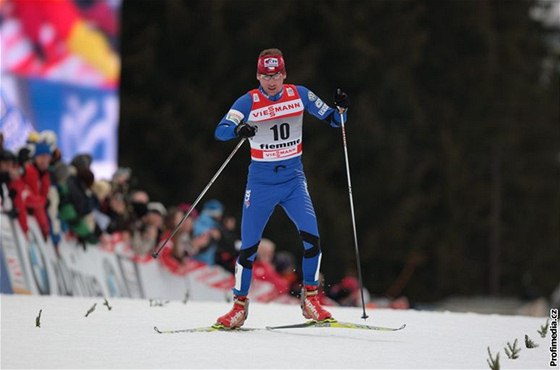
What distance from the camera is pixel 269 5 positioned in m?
29.5

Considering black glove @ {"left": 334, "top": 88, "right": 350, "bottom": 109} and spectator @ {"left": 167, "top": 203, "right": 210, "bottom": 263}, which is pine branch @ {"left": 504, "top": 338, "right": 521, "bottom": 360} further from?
spectator @ {"left": 167, "top": 203, "right": 210, "bottom": 263}

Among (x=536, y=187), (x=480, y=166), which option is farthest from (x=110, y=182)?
(x=536, y=187)

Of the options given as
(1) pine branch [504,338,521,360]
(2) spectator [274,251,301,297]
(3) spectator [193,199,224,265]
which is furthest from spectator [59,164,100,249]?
(1) pine branch [504,338,521,360]

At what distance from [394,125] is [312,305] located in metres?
23.6

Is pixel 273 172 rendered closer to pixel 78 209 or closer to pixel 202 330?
pixel 202 330

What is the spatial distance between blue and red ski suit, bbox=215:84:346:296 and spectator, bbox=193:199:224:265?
6.72 m

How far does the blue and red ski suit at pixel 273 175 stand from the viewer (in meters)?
10.8

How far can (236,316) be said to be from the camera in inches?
416

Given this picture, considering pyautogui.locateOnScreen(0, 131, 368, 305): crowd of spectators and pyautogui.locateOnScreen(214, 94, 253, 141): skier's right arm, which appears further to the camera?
pyautogui.locateOnScreen(0, 131, 368, 305): crowd of spectators

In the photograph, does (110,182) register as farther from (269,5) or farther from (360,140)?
(360,140)

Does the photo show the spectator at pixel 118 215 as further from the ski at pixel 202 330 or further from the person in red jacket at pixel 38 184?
the ski at pixel 202 330

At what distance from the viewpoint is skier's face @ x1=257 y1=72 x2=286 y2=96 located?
10.7 m

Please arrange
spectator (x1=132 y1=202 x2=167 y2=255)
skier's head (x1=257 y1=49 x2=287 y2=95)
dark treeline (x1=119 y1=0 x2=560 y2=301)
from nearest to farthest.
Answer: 1. skier's head (x1=257 y1=49 x2=287 y2=95)
2. spectator (x1=132 y1=202 x2=167 y2=255)
3. dark treeline (x1=119 y1=0 x2=560 y2=301)

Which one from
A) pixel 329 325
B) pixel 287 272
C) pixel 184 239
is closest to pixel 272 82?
pixel 329 325
